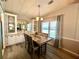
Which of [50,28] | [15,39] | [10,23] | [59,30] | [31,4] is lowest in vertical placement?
[15,39]

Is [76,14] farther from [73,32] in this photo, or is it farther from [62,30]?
[62,30]

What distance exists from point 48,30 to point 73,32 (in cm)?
234

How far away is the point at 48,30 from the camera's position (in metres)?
5.56

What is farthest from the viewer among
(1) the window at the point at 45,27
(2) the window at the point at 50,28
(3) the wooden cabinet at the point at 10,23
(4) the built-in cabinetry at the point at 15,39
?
(1) the window at the point at 45,27

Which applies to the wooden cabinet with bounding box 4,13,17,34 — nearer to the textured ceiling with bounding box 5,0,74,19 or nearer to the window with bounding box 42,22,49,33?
the textured ceiling with bounding box 5,0,74,19

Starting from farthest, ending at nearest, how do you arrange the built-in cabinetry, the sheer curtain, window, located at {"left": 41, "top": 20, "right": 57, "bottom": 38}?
window, located at {"left": 41, "top": 20, "right": 57, "bottom": 38} < the built-in cabinetry < the sheer curtain

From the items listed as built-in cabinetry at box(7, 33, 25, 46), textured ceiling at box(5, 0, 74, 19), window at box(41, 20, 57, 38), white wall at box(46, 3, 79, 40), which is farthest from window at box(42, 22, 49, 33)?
built-in cabinetry at box(7, 33, 25, 46)

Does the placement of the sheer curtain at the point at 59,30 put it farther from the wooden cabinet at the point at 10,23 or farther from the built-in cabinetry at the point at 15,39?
the wooden cabinet at the point at 10,23

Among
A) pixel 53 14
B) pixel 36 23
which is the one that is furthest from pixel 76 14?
pixel 36 23

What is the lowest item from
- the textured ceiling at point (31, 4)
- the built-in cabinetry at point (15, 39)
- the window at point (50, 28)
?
the built-in cabinetry at point (15, 39)

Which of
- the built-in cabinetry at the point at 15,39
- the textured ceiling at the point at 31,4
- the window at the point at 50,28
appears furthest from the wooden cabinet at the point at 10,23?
the window at the point at 50,28

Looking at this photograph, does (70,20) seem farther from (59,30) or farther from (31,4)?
A: (31,4)

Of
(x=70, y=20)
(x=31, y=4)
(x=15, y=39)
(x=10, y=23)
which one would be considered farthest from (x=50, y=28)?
(x=10, y=23)

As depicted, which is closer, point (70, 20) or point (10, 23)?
point (70, 20)
